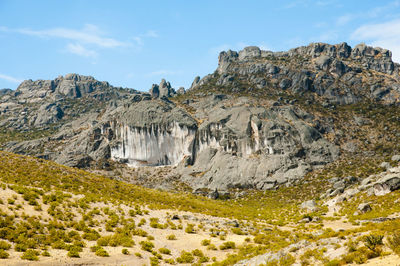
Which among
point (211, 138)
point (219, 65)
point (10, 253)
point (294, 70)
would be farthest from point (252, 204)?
point (219, 65)

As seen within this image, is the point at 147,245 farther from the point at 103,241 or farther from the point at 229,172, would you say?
the point at 229,172

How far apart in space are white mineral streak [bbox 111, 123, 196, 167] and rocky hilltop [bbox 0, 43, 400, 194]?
1.64ft

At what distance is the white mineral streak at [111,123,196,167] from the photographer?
424ft

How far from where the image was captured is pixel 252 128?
117812 mm

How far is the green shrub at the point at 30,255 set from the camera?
16.3 metres

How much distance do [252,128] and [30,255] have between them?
10740 cm

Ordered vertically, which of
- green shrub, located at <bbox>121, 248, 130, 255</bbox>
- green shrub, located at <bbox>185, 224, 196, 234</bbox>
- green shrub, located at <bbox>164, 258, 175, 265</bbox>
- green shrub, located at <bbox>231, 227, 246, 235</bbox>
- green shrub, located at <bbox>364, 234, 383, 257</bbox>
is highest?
A: green shrub, located at <bbox>364, 234, 383, 257</bbox>

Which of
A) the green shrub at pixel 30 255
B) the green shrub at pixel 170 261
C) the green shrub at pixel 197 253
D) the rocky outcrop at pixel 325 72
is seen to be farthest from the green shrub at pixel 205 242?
the rocky outcrop at pixel 325 72

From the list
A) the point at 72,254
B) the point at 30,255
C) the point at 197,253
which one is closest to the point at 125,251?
the point at 72,254

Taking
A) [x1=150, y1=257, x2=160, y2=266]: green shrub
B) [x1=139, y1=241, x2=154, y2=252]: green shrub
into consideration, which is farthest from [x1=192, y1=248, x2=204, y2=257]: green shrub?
[x1=139, y1=241, x2=154, y2=252]: green shrub

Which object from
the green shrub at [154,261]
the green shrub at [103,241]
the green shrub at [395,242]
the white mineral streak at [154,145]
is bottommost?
the green shrub at [154,261]

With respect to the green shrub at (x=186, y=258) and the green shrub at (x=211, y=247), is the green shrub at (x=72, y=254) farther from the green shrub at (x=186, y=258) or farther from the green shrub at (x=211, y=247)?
the green shrub at (x=211, y=247)

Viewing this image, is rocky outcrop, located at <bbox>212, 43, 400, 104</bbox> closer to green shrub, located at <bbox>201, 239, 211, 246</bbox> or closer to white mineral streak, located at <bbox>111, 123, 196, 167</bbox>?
white mineral streak, located at <bbox>111, 123, 196, 167</bbox>

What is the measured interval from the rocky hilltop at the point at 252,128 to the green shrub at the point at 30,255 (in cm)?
8546
